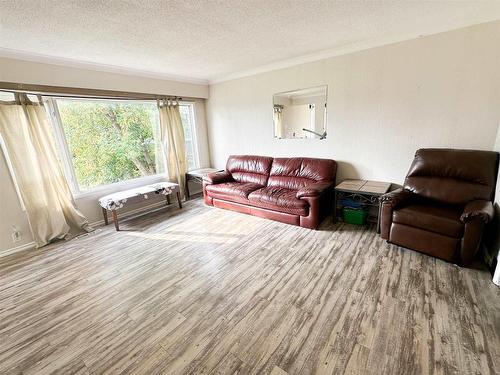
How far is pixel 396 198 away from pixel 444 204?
1.87ft

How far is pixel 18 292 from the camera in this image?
2.19m

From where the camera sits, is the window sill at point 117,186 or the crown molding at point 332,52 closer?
the crown molding at point 332,52

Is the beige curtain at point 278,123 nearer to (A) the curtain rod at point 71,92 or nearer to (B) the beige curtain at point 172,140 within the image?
(B) the beige curtain at point 172,140

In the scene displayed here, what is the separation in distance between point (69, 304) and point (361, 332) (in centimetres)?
238

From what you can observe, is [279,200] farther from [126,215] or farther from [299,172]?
[126,215]

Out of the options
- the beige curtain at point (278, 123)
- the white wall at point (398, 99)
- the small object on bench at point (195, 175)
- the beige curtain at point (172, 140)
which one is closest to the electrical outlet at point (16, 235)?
the beige curtain at point (172, 140)

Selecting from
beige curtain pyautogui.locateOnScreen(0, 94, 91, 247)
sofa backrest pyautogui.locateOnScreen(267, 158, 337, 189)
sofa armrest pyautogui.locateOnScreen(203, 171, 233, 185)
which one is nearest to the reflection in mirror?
sofa backrest pyautogui.locateOnScreen(267, 158, 337, 189)

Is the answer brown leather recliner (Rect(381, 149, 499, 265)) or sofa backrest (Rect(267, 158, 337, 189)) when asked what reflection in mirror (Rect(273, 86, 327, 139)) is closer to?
sofa backrest (Rect(267, 158, 337, 189))

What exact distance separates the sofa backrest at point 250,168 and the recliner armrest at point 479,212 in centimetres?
265

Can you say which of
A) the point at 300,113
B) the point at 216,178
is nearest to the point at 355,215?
the point at 300,113

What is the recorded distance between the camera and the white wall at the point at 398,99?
243 centimetres

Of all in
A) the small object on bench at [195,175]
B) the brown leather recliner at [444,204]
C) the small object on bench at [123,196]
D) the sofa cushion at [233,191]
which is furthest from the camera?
the small object on bench at [195,175]

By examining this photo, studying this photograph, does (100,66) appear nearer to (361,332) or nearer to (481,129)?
(361,332)

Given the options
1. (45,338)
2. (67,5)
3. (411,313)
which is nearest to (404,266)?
(411,313)
